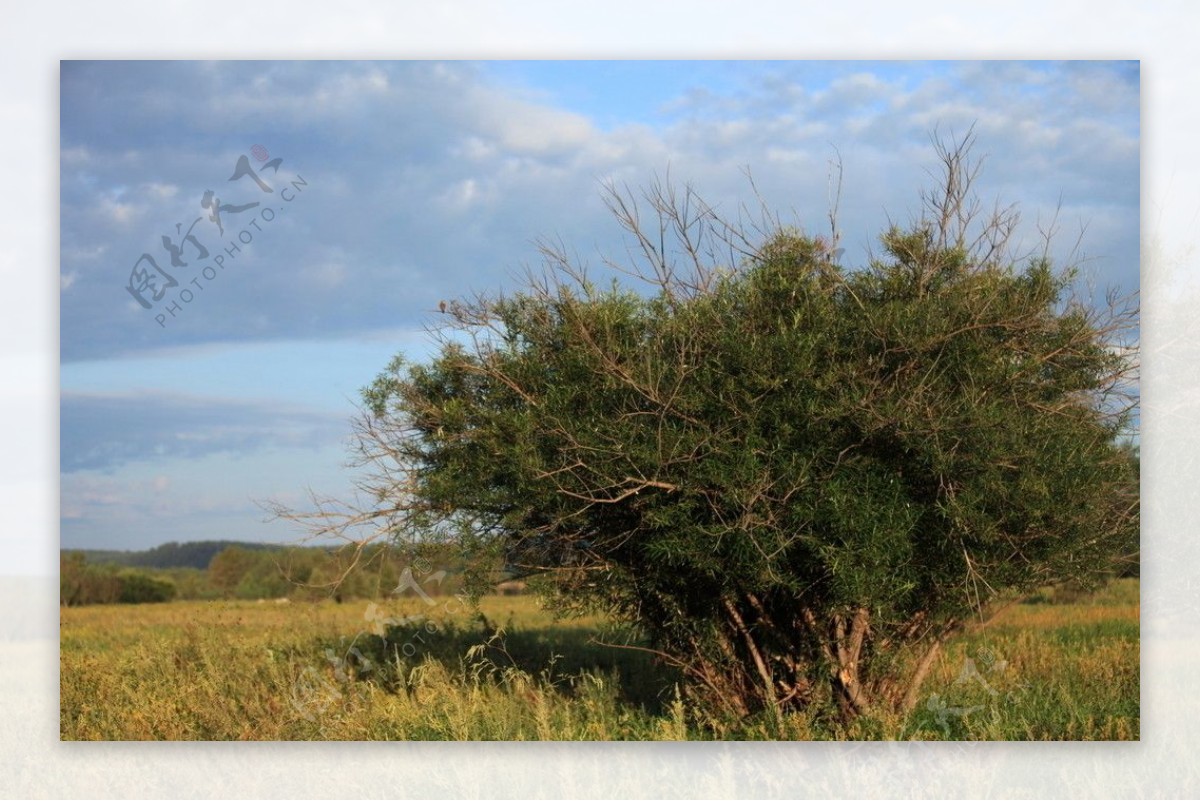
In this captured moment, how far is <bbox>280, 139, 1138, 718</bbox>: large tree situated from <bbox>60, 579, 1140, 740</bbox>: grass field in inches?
24.8

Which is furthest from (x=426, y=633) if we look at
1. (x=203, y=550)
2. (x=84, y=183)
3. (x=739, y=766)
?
(x=84, y=183)

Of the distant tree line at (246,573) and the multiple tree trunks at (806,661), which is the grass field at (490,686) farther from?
the distant tree line at (246,573)

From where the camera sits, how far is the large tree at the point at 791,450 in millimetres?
7109

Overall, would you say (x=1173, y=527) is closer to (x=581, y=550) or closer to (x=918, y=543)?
(x=918, y=543)

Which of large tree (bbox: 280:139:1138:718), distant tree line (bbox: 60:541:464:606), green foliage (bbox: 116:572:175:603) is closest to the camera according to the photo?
large tree (bbox: 280:139:1138:718)

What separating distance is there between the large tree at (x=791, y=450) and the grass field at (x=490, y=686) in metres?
0.63

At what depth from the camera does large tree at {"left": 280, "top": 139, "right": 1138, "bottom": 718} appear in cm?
711

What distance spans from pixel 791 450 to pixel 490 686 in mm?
3248

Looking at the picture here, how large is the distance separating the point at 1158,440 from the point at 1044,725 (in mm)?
2137

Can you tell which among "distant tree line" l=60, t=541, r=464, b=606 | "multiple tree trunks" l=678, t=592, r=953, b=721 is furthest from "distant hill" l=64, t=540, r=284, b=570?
"multiple tree trunks" l=678, t=592, r=953, b=721

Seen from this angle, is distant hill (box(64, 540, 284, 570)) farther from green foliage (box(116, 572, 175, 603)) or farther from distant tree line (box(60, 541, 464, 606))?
green foliage (box(116, 572, 175, 603))

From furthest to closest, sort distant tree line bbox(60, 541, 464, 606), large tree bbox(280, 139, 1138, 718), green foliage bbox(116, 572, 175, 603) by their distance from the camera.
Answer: green foliage bbox(116, 572, 175, 603) < distant tree line bbox(60, 541, 464, 606) < large tree bbox(280, 139, 1138, 718)

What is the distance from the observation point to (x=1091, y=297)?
7875 mm

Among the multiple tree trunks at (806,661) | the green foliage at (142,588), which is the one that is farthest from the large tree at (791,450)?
the green foliage at (142,588)
